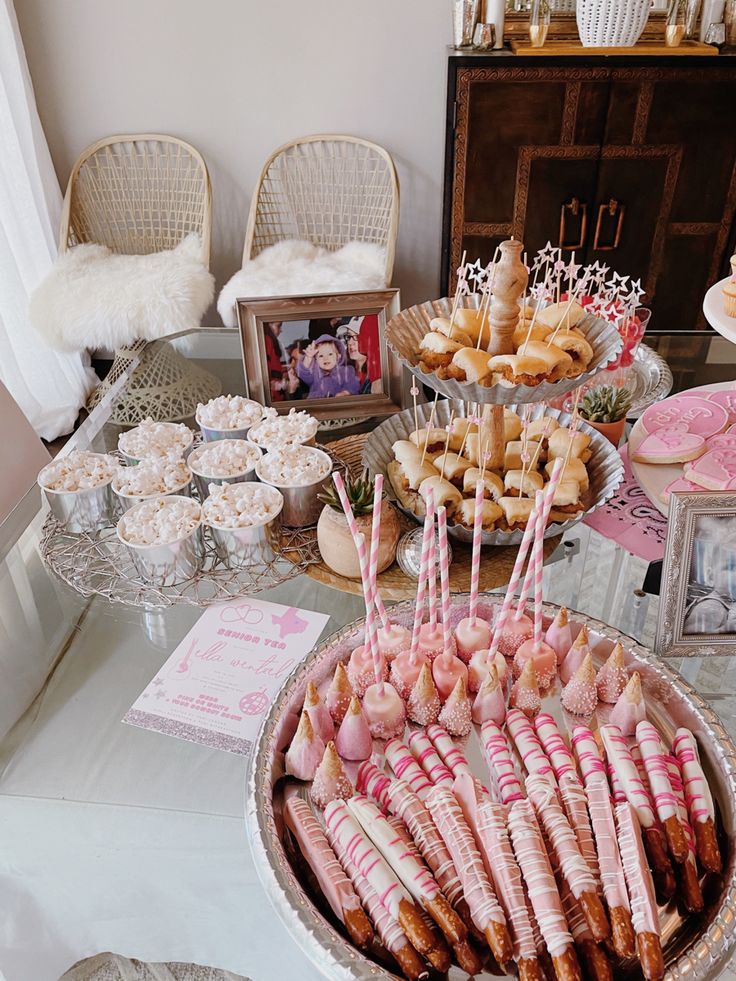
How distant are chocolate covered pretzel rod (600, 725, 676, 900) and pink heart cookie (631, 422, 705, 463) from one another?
498 mm

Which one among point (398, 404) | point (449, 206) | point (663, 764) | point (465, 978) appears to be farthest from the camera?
point (449, 206)

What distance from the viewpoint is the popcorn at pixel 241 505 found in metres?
1.11

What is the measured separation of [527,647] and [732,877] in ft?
1.03

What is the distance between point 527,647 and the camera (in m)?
0.93

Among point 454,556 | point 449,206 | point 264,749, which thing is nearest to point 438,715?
point 264,749

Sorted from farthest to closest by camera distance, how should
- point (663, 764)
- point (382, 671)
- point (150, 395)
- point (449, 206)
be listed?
1. point (449, 206)
2. point (150, 395)
3. point (382, 671)
4. point (663, 764)

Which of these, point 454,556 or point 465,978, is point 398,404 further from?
point 465,978

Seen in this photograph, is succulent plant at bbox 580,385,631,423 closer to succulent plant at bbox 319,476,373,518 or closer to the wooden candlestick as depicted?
the wooden candlestick

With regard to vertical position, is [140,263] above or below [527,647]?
below

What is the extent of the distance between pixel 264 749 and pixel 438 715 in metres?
0.20

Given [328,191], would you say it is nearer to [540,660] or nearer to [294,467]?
[294,467]

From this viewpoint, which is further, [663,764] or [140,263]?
[140,263]

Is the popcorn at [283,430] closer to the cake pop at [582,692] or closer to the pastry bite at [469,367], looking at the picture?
the pastry bite at [469,367]

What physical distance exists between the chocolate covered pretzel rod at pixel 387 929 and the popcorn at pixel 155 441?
28.8 inches
